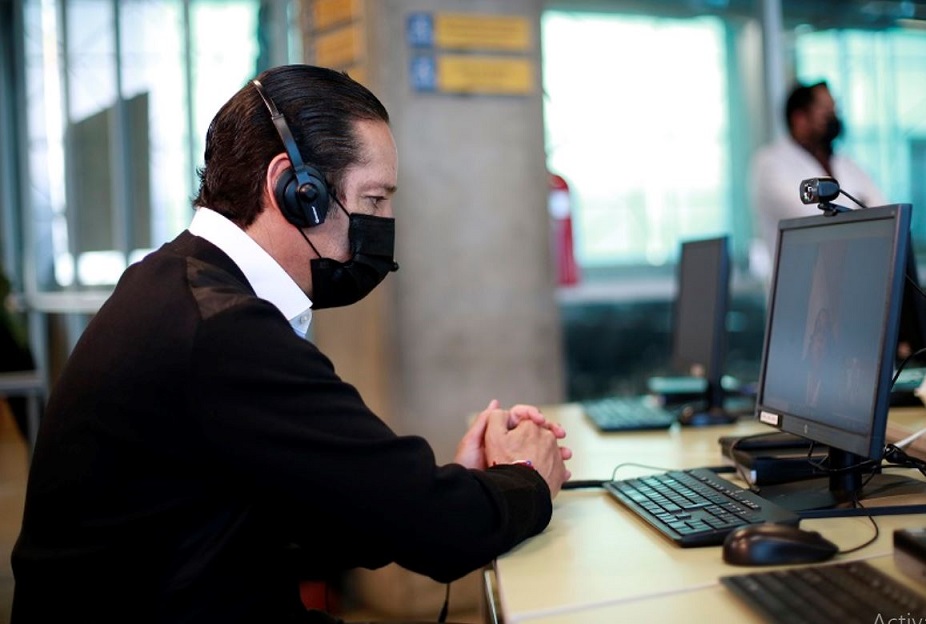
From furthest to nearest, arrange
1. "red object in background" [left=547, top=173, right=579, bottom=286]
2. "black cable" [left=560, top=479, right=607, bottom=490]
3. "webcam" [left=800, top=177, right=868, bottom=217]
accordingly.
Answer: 1. "red object in background" [left=547, top=173, right=579, bottom=286]
2. "black cable" [left=560, top=479, right=607, bottom=490]
3. "webcam" [left=800, top=177, right=868, bottom=217]

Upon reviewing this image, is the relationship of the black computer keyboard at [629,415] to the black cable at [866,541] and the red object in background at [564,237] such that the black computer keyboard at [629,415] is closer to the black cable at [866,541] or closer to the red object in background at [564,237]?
the black cable at [866,541]

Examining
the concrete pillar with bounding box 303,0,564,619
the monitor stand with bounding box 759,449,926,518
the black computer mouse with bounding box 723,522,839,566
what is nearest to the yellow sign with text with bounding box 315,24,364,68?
the concrete pillar with bounding box 303,0,564,619

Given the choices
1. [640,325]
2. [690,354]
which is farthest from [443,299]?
[640,325]

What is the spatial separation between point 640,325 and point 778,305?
116 inches

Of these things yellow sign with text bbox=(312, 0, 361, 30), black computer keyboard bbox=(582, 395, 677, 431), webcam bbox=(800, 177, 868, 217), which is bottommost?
black computer keyboard bbox=(582, 395, 677, 431)

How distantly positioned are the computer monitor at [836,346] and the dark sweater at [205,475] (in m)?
0.47

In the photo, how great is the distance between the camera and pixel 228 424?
3.44ft

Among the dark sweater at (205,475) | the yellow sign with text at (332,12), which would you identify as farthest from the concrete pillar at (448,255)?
the dark sweater at (205,475)

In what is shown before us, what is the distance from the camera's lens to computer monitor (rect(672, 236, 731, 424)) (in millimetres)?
2141

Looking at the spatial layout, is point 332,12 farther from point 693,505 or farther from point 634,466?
point 693,505

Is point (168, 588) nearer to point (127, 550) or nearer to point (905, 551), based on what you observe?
point (127, 550)

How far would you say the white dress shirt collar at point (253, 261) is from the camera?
1263 millimetres

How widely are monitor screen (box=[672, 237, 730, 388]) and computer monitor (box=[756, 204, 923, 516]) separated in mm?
647

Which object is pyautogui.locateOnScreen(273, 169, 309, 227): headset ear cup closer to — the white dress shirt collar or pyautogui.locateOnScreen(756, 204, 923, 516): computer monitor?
the white dress shirt collar
